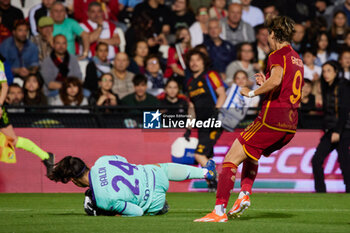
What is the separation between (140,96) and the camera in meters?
14.0

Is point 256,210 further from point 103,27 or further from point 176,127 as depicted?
point 103,27

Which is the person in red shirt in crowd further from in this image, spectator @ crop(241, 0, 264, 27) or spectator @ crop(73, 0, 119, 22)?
spectator @ crop(241, 0, 264, 27)

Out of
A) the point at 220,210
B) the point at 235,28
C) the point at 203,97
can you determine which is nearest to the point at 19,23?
the point at 203,97

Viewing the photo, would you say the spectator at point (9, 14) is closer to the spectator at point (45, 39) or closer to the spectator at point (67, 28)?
the spectator at point (45, 39)

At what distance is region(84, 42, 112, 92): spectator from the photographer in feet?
47.9

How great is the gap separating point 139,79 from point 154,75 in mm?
960

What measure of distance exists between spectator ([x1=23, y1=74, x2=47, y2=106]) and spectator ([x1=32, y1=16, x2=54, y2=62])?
1362 millimetres

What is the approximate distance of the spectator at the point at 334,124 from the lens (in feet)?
42.0

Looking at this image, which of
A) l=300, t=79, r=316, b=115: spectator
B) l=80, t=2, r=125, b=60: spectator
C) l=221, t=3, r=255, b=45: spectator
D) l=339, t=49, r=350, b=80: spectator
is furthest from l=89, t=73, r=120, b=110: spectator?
l=339, t=49, r=350, b=80: spectator

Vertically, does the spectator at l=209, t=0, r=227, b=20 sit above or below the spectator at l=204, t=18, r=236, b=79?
above

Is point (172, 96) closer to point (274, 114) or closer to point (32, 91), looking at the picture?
point (32, 91)

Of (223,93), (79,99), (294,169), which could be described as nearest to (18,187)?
(79,99)

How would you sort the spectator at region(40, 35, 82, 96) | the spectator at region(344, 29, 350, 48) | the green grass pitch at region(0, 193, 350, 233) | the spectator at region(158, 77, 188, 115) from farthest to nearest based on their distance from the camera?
the spectator at region(344, 29, 350, 48) < the spectator at region(40, 35, 82, 96) < the spectator at region(158, 77, 188, 115) < the green grass pitch at region(0, 193, 350, 233)

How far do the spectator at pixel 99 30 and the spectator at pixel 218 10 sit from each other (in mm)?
2454
